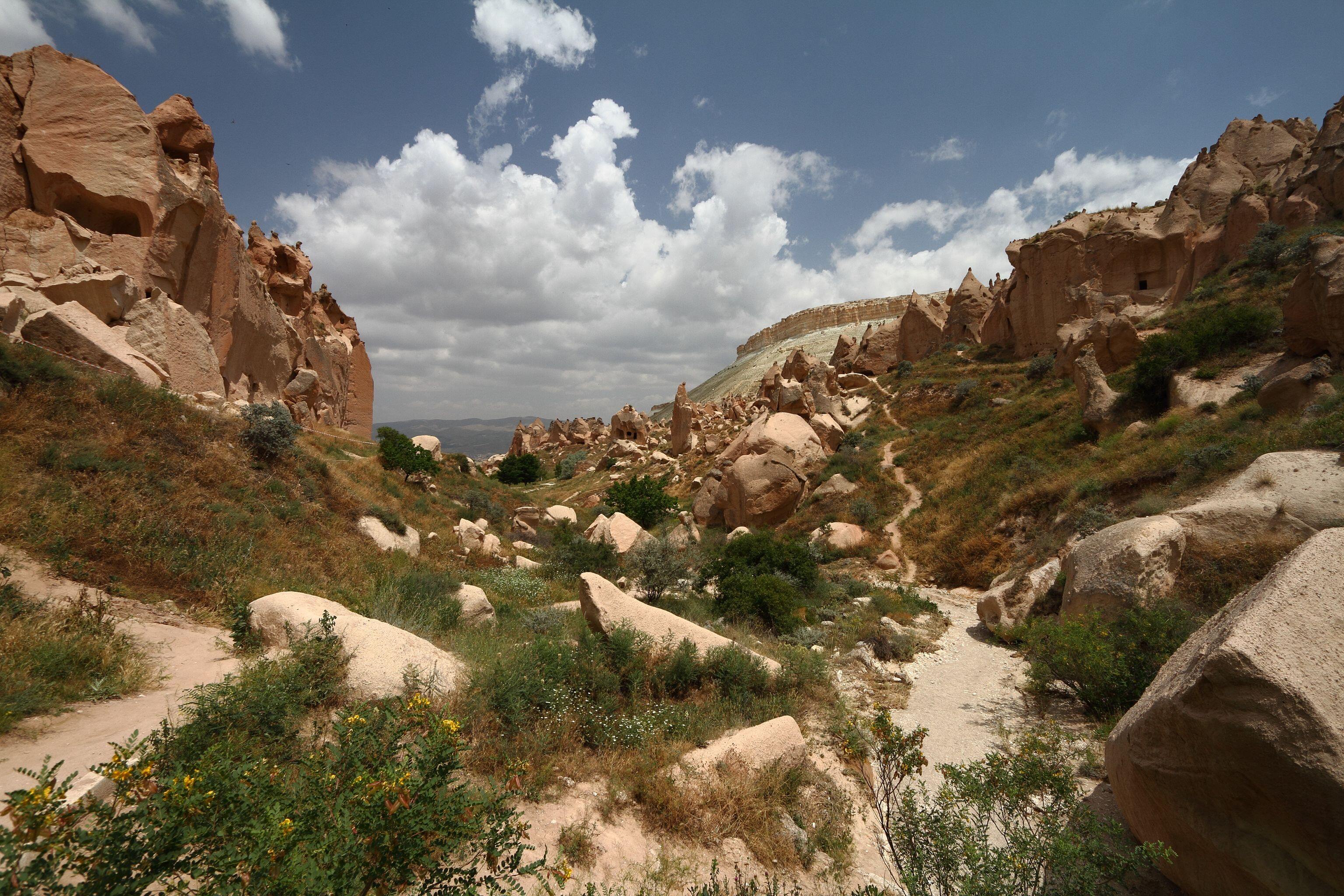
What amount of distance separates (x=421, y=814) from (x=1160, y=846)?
11.9ft

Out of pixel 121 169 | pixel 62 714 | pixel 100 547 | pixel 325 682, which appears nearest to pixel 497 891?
pixel 325 682

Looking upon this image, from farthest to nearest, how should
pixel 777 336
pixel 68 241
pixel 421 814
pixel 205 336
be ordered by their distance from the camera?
1. pixel 777 336
2. pixel 205 336
3. pixel 68 241
4. pixel 421 814

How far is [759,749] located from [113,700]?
477 centimetres

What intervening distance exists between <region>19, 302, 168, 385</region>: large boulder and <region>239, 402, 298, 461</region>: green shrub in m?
2.05

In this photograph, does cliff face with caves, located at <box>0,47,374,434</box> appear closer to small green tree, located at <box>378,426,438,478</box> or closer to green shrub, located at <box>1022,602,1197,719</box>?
small green tree, located at <box>378,426,438,478</box>

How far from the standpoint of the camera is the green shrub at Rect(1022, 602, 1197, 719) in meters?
5.21

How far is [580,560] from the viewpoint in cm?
1148

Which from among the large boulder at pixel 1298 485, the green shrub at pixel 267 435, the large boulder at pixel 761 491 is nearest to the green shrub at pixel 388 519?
the green shrub at pixel 267 435

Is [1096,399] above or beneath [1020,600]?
above

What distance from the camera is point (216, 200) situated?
14.7 m

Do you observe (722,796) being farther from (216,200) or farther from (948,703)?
(216,200)

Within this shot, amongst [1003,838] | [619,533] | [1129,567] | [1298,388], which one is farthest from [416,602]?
[1298,388]

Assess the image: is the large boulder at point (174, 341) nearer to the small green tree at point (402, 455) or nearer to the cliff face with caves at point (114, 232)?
the cliff face with caves at point (114, 232)

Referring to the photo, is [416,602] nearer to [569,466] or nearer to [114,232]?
[114,232]
